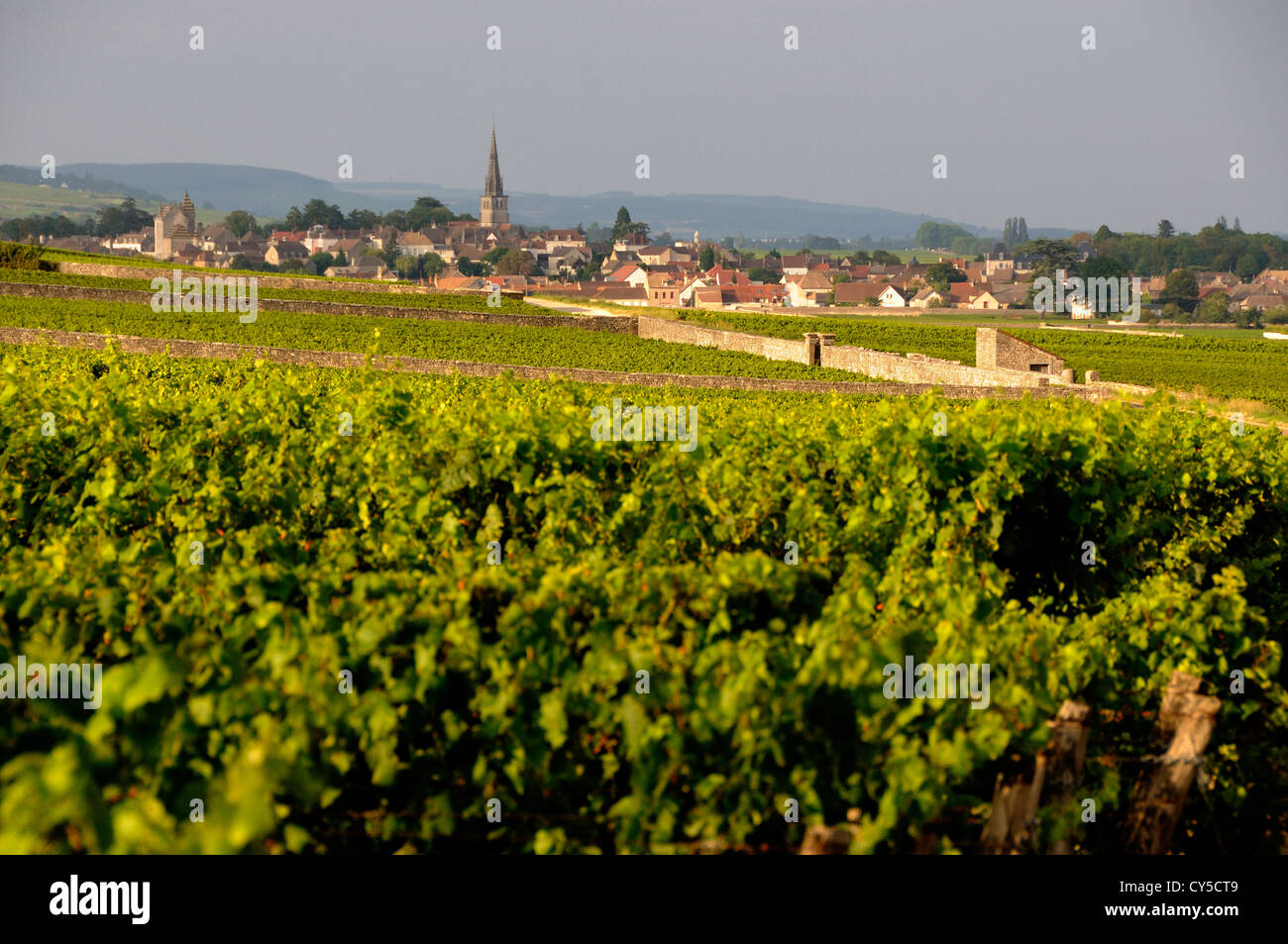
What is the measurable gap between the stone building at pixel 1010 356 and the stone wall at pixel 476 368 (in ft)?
22.8

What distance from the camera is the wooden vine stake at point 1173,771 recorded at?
16.6 ft

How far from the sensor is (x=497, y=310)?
53.2m

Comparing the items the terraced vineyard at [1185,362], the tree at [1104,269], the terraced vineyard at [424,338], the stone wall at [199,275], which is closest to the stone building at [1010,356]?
the terraced vineyard at [1185,362]

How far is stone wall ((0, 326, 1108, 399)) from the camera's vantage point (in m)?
29.4

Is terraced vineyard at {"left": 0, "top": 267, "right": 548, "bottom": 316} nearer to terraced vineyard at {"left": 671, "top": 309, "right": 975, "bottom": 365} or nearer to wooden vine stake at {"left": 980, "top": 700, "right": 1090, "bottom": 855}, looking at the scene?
terraced vineyard at {"left": 671, "top": 309, "right": 975, "bottom": 365}

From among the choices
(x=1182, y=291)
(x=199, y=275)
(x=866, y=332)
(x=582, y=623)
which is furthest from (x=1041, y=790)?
(x=1182, y=291)

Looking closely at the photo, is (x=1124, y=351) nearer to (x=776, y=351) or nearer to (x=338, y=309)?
(x=776, y=351)

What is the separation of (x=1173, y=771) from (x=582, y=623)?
2715 mm

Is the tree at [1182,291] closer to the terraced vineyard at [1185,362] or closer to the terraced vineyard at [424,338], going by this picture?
the terraced vineyard at [1185,362]

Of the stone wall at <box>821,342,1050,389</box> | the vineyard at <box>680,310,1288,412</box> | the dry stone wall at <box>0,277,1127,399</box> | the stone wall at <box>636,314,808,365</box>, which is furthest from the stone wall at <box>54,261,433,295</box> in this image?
the stone wall at <box>821,342,1050,389</box>

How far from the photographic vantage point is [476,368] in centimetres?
3127

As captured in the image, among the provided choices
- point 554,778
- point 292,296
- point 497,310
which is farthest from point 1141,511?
point 292,296

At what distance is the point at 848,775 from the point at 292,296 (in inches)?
2158
